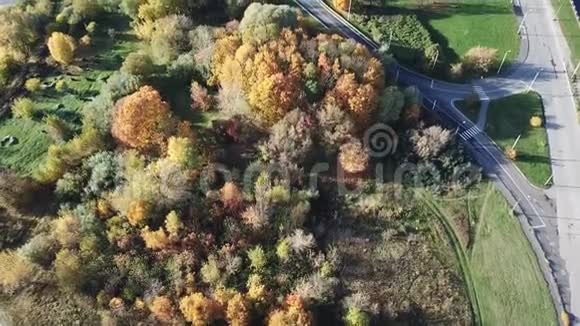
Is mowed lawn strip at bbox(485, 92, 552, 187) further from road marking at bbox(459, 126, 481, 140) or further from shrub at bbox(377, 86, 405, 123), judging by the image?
shrub at bbox(377, 86, 405, 123)

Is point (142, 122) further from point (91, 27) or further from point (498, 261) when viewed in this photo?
point (498, 261)

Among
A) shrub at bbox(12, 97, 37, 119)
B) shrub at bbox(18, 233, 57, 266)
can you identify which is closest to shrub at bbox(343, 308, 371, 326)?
shrub at bbox(18, 233, 57, 266)

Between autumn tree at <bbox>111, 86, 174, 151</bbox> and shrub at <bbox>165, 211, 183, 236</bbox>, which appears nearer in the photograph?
shrub at <bbox>165, 211, 183, 236</bbox>

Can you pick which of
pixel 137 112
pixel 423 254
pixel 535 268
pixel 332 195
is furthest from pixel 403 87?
pixel 137 112

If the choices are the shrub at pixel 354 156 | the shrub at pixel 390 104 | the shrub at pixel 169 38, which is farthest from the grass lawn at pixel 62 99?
the shrub at pixel 390 104

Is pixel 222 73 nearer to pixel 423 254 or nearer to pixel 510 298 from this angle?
pixel 423 254
